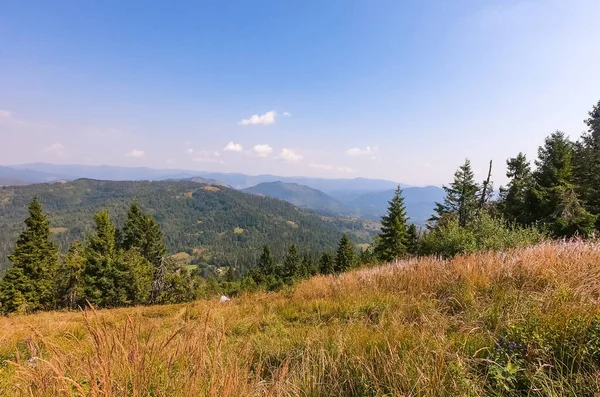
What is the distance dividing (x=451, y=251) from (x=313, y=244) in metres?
187

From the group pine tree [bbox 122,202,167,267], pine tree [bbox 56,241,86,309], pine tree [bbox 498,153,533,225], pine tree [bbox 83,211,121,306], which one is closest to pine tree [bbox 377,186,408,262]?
pine tree [bbox 498,153,533,225]

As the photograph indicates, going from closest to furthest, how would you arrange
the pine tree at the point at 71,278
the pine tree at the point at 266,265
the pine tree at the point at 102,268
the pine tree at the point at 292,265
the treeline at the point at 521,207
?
the treeline at the point at 521,207
the pine tree at the point at 102,268
the pine tree at the point at 71,278
the pine tree at the point at 292,265
the pine tree at the point at 266,265

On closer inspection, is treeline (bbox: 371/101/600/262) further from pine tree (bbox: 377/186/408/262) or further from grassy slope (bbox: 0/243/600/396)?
grassy slope (bbox: 0/243/600/396)

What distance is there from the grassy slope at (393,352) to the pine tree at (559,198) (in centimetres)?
2068

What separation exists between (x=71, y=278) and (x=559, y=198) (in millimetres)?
50205

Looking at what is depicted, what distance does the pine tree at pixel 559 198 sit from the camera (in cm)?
1942

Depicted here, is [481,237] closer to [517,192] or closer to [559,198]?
[559,198]

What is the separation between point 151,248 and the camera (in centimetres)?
4022

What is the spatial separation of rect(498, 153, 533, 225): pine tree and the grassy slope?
26407mm

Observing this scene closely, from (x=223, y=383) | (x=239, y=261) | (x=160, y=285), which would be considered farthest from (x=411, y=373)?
(x=239, y=261)

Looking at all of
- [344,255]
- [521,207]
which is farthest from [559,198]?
[344,255]

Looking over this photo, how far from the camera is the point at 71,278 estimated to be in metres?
34.1

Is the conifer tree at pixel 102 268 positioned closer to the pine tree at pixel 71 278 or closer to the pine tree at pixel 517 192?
the pine tree at pixel 71 278

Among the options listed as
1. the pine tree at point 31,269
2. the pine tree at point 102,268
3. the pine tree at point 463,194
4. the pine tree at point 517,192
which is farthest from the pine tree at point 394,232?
the pine tree at point 31,269
